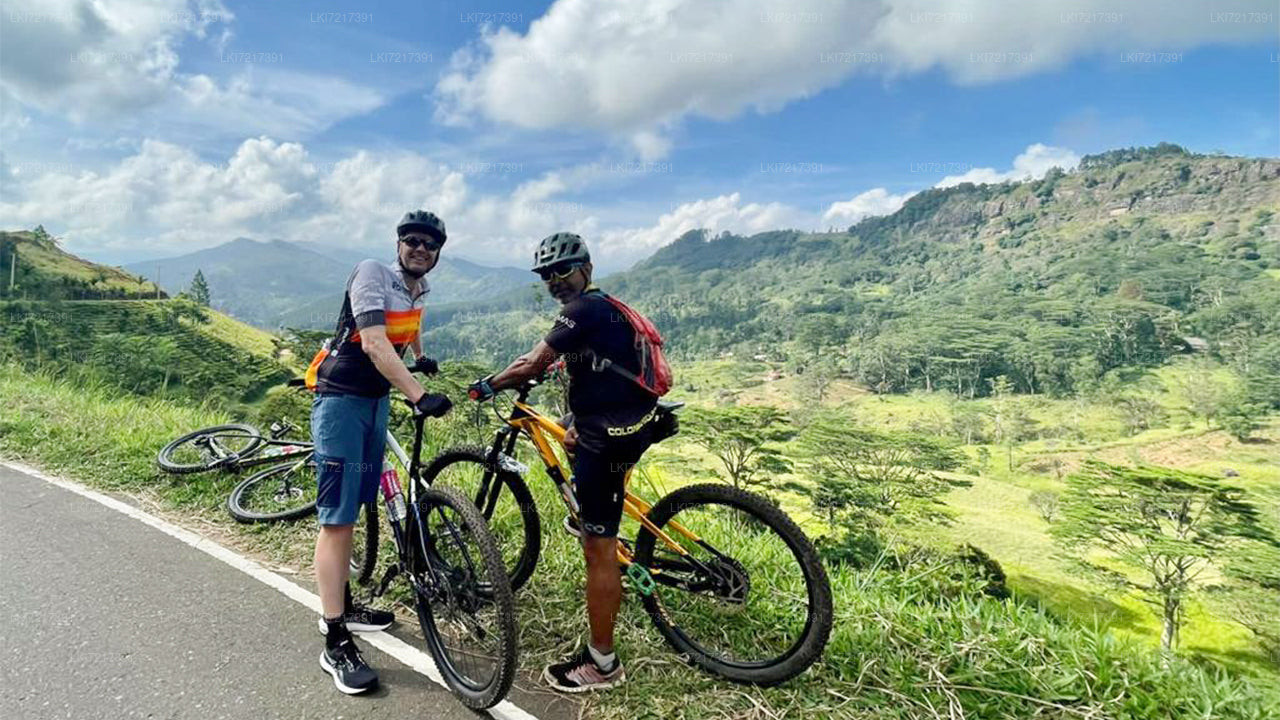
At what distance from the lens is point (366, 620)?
3332 millimetres

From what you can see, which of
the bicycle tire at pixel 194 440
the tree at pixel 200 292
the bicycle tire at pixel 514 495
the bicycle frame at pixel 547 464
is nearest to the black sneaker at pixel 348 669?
the bicycle tire at pixel 514 495

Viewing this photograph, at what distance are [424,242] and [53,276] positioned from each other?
8882 centimetres

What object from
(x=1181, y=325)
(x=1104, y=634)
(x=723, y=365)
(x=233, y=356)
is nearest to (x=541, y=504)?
(x=1104, y=634)

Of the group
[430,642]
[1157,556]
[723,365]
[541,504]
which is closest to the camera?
[430,642]

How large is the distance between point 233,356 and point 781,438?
2057 inches

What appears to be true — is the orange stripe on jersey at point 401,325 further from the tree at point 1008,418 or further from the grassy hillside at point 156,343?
the tree at point 1008,418

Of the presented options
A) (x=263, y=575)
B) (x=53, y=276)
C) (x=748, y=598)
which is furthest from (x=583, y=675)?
(x=53, y=276)

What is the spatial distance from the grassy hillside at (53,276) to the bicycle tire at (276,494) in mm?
76195

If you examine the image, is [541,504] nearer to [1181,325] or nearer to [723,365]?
[723,365]

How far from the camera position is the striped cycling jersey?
109 inches

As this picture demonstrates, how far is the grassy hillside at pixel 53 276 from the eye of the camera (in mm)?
62500

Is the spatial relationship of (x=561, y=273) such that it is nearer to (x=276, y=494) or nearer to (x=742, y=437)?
(x=276, y=494)

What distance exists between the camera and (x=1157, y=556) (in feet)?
136

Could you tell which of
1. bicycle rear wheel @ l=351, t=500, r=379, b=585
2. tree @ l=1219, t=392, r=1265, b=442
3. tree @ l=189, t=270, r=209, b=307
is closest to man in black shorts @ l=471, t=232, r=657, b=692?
bicycle rear wheel @ l=351, t=500, r=379, b=585
